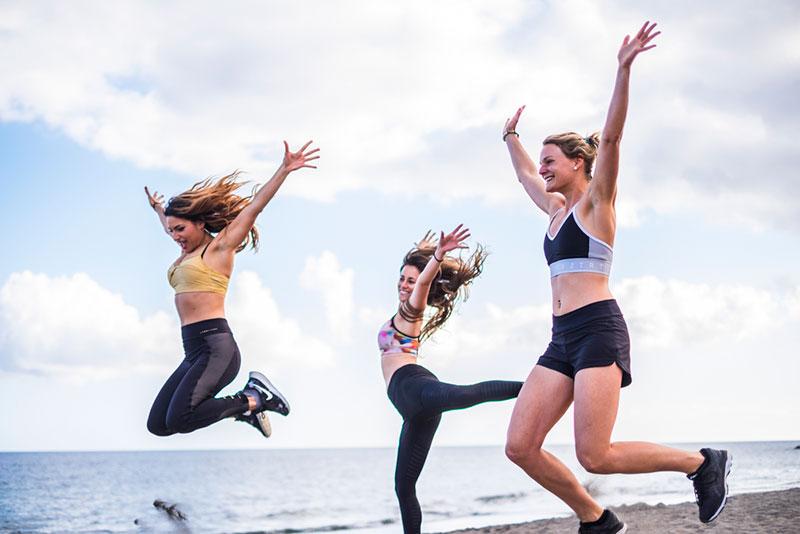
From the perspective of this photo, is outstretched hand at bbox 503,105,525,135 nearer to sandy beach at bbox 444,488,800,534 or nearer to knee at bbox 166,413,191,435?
knee at bbox 166,413,191,435

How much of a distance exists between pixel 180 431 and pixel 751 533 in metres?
5.50

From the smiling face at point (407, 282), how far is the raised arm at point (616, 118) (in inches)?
93.3

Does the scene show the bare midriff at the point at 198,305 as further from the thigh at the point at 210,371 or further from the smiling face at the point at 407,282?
the smiling face at the point at 407,282

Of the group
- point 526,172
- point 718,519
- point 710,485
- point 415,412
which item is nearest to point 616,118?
point 526,172

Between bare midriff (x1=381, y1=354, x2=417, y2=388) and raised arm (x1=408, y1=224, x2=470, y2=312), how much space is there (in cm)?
39

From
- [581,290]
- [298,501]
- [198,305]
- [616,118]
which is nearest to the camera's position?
[616,118]

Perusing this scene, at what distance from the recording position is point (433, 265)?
6.45 meters

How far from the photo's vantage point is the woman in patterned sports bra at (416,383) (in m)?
5.92

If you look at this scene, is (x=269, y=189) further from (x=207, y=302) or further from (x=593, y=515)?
(x=593, y=515)

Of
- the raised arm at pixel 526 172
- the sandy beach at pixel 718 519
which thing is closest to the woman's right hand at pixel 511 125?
the raised arm at pixel 526 172

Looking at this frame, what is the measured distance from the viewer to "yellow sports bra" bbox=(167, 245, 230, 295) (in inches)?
255

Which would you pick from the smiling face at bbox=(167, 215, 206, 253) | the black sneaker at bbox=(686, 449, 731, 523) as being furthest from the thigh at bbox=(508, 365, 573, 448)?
the smiling face at bbox=(167, 215, 206, 253)

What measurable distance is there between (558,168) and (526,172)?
865 millimetres

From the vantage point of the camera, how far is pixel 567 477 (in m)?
5.07
